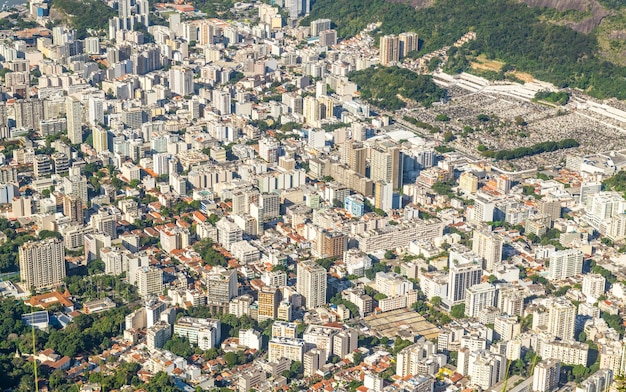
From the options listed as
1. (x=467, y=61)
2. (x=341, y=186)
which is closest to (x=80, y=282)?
(x=341, y=186)

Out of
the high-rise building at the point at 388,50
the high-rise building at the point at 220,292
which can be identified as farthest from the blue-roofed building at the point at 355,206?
the high-rise building at the point at 388,50

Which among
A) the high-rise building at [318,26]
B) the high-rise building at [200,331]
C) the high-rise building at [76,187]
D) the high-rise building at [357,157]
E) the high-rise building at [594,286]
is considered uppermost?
the high-rise building at [318,26]

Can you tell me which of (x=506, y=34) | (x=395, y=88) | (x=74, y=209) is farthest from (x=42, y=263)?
(x=506, y=34)

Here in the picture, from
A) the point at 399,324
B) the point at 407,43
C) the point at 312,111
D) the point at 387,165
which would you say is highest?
the point at 407,43

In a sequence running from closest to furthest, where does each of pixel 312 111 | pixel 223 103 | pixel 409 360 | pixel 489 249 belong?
1. pixel 409 360
2. pixel 489 249
3. pixel 312 111
4. pixel 223 103

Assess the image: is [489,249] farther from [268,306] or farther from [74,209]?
[74,209]

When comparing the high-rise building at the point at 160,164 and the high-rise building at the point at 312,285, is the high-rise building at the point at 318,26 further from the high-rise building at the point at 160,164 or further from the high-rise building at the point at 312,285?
the high-rise building at the point at 312,285

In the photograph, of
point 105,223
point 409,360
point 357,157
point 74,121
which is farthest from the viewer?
point 74,121

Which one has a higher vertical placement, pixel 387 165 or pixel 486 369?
pixel 387 165
